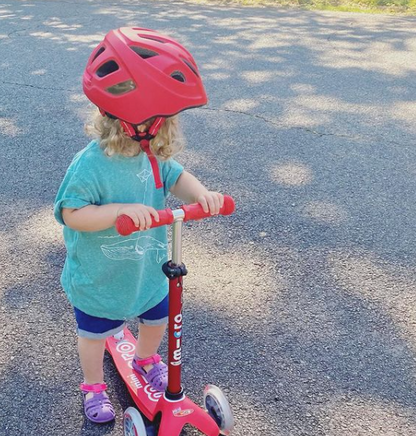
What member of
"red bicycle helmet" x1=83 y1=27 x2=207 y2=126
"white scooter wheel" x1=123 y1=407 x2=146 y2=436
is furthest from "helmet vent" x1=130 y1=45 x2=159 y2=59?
"white scooter wheel" x1=123 y1=407 x2=146 y2=436

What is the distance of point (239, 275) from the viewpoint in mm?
2936

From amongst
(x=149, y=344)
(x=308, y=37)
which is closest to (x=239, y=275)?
(x=149, y=344)

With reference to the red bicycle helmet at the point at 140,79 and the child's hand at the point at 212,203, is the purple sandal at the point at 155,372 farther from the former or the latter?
the red bicycle helmet at the point at 140,79

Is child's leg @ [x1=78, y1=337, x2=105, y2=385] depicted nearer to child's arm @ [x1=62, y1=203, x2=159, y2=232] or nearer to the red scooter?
the red scooter

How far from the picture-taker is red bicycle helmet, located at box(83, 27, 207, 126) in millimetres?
1679

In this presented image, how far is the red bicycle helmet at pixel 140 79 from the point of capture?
1.68 meters

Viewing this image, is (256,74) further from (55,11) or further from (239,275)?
(55,11)

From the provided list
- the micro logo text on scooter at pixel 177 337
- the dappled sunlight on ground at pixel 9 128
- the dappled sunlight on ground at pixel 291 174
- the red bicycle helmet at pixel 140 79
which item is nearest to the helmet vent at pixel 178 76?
the red bicycle helmet at pixel 140 79

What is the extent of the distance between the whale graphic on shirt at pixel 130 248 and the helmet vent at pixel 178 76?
0.53 meters

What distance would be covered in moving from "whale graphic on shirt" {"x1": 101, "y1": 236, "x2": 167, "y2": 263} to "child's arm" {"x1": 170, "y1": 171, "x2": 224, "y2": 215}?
Answer: 178mm

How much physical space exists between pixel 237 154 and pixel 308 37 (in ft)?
11.5

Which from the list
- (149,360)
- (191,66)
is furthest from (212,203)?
(149,360)

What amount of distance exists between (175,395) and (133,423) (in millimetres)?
155

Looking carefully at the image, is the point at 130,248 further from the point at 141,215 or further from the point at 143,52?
the point at 143,52
